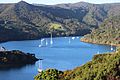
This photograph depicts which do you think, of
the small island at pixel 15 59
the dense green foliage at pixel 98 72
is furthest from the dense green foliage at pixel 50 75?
the small island at pixel 15 59

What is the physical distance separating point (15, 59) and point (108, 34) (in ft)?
238

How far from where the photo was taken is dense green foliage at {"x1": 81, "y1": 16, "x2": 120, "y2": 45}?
484ft

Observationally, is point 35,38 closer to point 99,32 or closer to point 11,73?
point 99,32

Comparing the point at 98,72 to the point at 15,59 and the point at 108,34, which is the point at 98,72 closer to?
the point at 15,59

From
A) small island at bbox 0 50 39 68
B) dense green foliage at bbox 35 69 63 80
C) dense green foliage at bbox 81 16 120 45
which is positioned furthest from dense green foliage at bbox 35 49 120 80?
dense green foliage at bbox 81 16 120 45

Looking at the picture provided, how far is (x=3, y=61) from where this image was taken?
3438 inches

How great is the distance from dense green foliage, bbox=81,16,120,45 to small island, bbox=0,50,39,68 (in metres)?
54.2

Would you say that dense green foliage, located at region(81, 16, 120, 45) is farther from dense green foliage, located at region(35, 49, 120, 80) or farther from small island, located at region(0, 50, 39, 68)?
dense green foliage, located at region(35, 49, 120, 80)

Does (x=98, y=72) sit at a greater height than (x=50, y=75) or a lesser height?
greater

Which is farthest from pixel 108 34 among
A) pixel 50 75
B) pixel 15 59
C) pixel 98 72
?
pixel 98 72

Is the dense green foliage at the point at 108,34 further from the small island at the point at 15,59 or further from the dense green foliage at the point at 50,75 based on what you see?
the dense green foliage at the point at 50,75

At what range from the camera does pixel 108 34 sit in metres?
158

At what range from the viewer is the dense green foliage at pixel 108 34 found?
148 m

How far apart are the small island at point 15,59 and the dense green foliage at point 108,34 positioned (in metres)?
54.2
